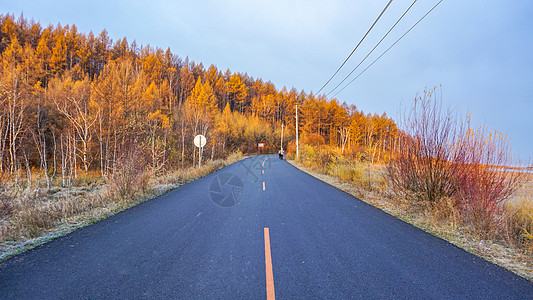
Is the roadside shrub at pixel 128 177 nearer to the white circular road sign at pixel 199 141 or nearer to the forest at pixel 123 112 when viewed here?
the forest at pixel 123 112

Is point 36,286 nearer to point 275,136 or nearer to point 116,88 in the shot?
point 116,88

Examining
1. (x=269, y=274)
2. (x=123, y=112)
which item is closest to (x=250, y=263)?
(x=269, y=274)

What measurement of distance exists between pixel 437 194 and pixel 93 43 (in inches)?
2551

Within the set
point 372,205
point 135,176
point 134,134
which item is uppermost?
point 134,134

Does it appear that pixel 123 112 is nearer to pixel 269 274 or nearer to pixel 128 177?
pixel 128 177

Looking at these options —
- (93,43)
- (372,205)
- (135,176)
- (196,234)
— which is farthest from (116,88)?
(93,43)

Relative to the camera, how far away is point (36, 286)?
9.16 ft

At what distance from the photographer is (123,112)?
13.5 meters

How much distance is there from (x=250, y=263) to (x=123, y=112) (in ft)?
44.8

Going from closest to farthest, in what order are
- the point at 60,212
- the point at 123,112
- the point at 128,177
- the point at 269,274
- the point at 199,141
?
1. the point at 269,274
2. the point at 60,212
3. the point at 128,177
4. the point at 123,112
5. the point at 199,141

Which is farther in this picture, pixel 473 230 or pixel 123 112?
pixel 123 112

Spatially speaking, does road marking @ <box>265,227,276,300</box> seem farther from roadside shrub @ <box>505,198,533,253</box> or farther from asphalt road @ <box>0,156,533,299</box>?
roadside shrub @ <box>505,198,533,253</box>

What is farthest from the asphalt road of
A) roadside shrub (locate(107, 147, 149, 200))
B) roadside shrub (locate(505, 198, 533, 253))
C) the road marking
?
roadside shrub (locate(107, 147, 149, 200))

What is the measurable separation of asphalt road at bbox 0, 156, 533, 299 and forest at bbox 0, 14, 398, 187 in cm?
394
